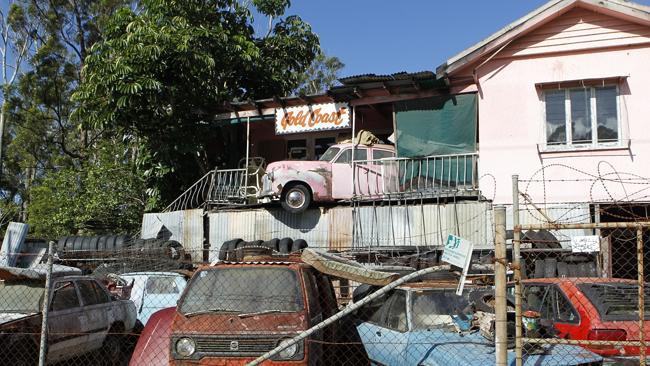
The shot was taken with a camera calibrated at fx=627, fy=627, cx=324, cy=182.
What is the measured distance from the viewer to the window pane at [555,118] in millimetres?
13594

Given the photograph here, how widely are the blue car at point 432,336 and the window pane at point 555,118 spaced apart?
7894 millimetres

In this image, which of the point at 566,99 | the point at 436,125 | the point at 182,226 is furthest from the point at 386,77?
the point at 182,226

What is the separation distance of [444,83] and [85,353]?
32.3 ft

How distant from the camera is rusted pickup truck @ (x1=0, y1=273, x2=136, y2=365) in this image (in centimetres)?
709

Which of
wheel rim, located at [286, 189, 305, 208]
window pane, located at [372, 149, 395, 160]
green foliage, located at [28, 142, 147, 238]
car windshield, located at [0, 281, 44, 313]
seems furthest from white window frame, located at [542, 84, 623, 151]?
green foliage, located at [28, 142, 147, 238]

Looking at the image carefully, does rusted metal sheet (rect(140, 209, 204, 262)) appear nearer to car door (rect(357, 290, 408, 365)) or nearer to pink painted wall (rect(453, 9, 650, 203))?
pink painted wall (rect(453, 9, 650, 203))

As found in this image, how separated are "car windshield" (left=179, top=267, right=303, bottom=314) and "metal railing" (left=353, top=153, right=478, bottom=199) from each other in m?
8.14

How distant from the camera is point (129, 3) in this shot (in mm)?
30250

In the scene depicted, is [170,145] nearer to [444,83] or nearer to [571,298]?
[444,83]

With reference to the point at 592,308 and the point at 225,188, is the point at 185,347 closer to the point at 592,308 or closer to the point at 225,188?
the point at 592,308

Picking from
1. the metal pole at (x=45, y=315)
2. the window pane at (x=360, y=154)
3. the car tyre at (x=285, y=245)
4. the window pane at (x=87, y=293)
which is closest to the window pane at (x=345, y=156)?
the window pane at (x=360, y=154)

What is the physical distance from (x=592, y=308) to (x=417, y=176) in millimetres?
8259

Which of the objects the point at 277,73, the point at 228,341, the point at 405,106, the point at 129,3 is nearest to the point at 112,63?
the point at 277,73

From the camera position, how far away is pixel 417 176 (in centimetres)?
1474
